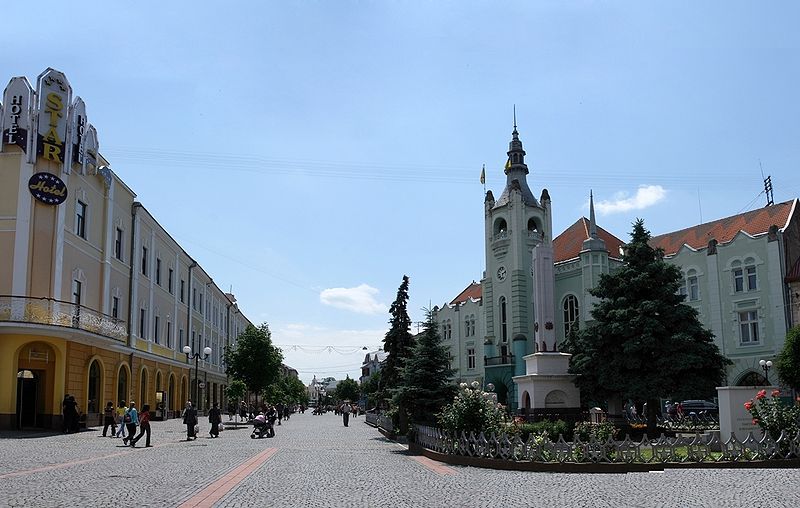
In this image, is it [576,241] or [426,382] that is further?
[576,241]

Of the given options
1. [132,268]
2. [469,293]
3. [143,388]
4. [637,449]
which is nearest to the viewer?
[637,449]

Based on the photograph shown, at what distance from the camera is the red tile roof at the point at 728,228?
151 ft

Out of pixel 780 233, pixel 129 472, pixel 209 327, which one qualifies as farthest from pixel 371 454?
pixel 209 327

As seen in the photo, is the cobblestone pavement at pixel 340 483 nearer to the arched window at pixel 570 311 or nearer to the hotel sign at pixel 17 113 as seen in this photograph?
the hotel sign at pixel 17 113

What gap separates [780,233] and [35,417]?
3990 cm

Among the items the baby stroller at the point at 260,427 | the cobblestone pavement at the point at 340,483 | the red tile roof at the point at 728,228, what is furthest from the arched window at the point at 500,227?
the cobblestone pavement at the point at 340,483

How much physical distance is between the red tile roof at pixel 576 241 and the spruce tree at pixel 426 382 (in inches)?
1515

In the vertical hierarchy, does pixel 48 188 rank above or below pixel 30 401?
above

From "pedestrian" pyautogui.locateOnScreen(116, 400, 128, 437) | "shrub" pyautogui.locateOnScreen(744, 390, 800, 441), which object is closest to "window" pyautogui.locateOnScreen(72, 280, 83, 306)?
"pedestrian" pyautogui.locateOnScreen(116, 400, 128, 437)

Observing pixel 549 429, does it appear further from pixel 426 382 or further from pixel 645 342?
pixel 645 342

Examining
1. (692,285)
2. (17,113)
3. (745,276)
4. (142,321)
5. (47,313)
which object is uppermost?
(17,113)

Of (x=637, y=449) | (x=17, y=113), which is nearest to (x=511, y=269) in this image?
(x=17, y=113)

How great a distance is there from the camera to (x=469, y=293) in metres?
81.9

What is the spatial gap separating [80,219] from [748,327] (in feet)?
122
